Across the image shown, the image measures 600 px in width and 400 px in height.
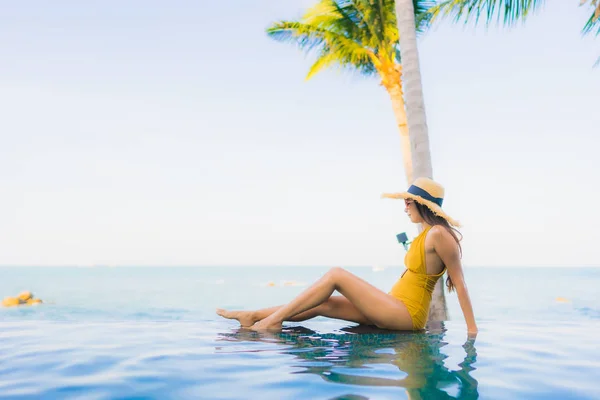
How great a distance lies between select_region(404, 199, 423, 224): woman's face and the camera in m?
4.69

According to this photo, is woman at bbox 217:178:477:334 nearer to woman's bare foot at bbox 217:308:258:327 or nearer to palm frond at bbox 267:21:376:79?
woman's bare foot at bbox 217:308:258:327

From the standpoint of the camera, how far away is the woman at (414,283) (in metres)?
4.48

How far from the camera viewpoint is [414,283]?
4656 mm

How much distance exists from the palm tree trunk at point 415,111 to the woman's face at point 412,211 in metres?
3.33

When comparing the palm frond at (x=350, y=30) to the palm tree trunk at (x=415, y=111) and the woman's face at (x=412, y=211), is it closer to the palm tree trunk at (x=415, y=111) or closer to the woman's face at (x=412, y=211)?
the palm tree trunk at (x=415, y=111)

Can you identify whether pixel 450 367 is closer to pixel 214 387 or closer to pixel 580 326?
pixel 214 387

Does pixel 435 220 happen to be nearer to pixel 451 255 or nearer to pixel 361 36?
pixel 451 255

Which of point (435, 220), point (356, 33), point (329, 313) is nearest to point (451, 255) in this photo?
point (435, 220)

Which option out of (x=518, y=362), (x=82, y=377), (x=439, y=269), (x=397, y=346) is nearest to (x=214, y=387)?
(x=82, y=377)

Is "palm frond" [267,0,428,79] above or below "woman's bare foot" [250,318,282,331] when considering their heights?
above

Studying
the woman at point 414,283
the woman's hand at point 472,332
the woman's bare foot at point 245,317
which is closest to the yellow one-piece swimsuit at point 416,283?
the woman at point 414,283

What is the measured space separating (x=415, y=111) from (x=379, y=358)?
556 centimetres

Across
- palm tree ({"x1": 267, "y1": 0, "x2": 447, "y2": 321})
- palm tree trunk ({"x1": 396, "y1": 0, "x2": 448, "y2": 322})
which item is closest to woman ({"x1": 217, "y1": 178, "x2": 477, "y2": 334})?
palm tree trunk ({"x1": 396, "y1": 0, "x2": 448, "y2": 322})

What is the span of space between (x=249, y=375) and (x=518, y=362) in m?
1.97
